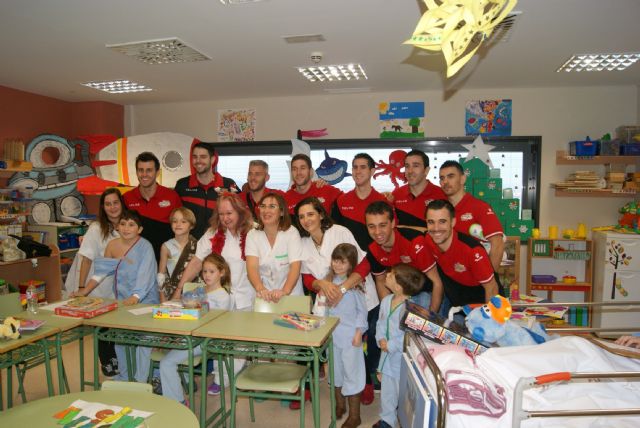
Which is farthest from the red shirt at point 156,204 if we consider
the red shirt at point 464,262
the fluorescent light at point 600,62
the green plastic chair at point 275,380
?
the fluorescent light at point 600,62

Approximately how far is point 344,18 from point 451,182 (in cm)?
146

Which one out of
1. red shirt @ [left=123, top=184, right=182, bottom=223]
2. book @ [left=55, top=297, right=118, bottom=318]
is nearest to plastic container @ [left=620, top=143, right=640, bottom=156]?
red shirt @ [left=123, top=184, right=182, bottom=223]

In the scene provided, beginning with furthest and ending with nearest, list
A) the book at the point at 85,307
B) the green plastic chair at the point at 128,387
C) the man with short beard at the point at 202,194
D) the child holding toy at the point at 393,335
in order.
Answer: the man with short beard at the point at 202,194 → the book at the point at 85,307 → the child holding toy at the point at 393,335 → the green plastic chair at the point at 128,387

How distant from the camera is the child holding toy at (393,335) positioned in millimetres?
2730

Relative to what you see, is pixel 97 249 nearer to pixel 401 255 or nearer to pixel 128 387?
pixel 128 387

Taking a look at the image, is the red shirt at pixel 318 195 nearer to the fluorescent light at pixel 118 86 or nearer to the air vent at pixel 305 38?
the air vent at pixel 305 38

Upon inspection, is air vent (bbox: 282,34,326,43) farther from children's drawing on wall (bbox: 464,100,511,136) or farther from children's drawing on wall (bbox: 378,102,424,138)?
children's drawing on wall (bbox: 464,100,511,136)

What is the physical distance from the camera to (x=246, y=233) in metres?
3.40

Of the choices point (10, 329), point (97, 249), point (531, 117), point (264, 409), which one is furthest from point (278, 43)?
point (531, 117)

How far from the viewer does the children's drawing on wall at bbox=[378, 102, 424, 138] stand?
5633mm

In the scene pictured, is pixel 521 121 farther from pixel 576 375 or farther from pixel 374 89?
pixel 576 375

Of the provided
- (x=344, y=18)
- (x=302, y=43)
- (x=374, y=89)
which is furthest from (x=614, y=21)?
(x=374, y=89)

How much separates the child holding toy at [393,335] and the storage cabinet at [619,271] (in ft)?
10.9

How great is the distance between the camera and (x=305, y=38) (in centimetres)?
363
